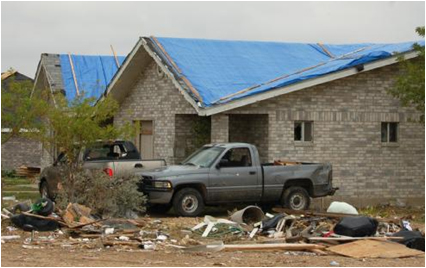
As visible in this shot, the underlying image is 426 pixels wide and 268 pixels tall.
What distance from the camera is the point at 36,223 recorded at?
1617 centimetres

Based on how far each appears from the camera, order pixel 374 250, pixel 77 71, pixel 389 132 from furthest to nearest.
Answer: pixel 77 71, pixel 389 132, pixel 374 250

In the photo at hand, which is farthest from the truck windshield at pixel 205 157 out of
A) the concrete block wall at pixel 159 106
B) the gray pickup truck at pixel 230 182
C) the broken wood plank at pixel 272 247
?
the broken wood plank at pixel 272 247

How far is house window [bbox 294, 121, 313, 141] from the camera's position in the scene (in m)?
23.6

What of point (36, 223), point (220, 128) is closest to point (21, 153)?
point (220, 128)

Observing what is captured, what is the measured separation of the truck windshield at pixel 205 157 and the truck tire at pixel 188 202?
2.79 feet

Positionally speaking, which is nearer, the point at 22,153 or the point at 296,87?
the point at 296,87

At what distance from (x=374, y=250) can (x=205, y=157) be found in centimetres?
711

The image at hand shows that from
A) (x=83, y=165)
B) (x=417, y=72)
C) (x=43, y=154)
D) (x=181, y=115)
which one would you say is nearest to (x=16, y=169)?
(x=43, y=154)

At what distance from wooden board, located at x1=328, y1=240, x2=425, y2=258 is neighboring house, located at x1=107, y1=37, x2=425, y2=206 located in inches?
341

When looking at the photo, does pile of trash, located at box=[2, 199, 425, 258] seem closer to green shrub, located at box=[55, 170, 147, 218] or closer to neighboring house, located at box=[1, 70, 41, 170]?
green shrub, located at box=[55, 170, 147, 218]

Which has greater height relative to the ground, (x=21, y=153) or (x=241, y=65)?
(x=241, y=65)

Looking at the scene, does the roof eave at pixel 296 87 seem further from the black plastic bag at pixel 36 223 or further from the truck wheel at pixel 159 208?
the black plastic bag at pixel 36 223

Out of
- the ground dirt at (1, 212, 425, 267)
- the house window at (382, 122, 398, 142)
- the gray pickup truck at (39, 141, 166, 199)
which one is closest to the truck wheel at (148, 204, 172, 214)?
the gray pickup truck at (39, 141, 166, 199)

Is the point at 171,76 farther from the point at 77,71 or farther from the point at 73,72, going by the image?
the point at 77,71
